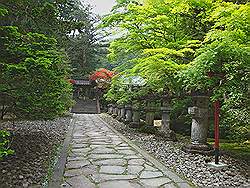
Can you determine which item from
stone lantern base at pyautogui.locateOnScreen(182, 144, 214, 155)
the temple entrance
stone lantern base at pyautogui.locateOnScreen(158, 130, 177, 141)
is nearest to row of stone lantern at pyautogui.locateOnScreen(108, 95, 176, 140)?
stone lantern base at pyautogui.locateOnScreen(158, 130, 177, 141)

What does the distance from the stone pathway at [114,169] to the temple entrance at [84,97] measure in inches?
811

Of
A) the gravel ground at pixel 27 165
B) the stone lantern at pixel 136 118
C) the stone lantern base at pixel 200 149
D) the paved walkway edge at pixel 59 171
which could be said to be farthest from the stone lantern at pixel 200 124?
the stone lantern at pixel 136 118

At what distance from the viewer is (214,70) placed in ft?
18.3

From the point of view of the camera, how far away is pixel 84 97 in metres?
36.5

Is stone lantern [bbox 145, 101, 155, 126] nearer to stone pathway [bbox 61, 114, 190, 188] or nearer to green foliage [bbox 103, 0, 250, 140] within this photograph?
green foliage [bbox 103, 0, 250, 140]

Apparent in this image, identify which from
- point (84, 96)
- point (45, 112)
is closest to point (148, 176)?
point (45, 112)

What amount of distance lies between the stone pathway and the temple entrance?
2060 centimetres

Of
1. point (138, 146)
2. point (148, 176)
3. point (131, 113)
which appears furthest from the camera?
point (131, 113)

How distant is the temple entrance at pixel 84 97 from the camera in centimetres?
2880

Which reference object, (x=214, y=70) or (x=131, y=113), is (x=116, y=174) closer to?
(x=214, y=70)

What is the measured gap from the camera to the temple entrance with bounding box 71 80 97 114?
94.5 feet

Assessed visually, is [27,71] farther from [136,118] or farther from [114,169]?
[136,118]

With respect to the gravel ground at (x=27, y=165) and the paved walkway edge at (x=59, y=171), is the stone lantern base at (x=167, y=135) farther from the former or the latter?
the gravel ground at (x=27, y=165)

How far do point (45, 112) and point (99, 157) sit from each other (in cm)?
A: 177
